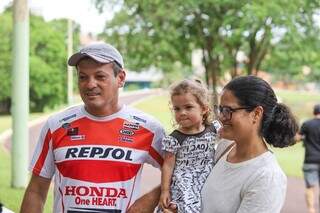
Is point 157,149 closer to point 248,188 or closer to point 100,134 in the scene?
point 100,134

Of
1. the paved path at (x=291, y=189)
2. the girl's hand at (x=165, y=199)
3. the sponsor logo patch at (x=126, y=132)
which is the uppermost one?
the sponsor logo patch at (x=126, y=132)

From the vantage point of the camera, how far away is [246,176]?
2.39 m

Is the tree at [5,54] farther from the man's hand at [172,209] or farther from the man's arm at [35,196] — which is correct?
the man's hand at [172,209]

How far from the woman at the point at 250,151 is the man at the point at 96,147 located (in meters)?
0.35

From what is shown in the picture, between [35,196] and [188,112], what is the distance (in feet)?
2.70

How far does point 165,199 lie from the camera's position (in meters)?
2.82

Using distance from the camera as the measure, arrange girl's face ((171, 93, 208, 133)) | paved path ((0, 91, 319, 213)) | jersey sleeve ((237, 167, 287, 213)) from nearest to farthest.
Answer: jersey sleeve ((237, 167, 287, 213)) → girl's face ((171, 93, 208, 133)) → paved path ((0, 91, 319, 213))

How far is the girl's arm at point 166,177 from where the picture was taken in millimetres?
2824

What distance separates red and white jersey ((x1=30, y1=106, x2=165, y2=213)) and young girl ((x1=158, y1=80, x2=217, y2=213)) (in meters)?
0.15

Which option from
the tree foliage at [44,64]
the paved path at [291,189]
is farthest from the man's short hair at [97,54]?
the tree foliage at [44,64]

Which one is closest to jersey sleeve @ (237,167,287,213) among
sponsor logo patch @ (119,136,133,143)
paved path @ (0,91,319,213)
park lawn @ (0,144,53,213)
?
sponsor logo patch @ (119,136,133,143)

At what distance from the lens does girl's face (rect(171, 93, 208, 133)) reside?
2958 millimetres

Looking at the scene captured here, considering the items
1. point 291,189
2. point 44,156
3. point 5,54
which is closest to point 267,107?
point 44,156

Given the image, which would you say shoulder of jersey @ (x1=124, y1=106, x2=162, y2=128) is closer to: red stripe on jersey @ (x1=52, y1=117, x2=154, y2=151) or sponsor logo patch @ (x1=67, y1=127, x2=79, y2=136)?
red stripe on jersey @ (x1=52, y1=117, x2=154, y2=151)
